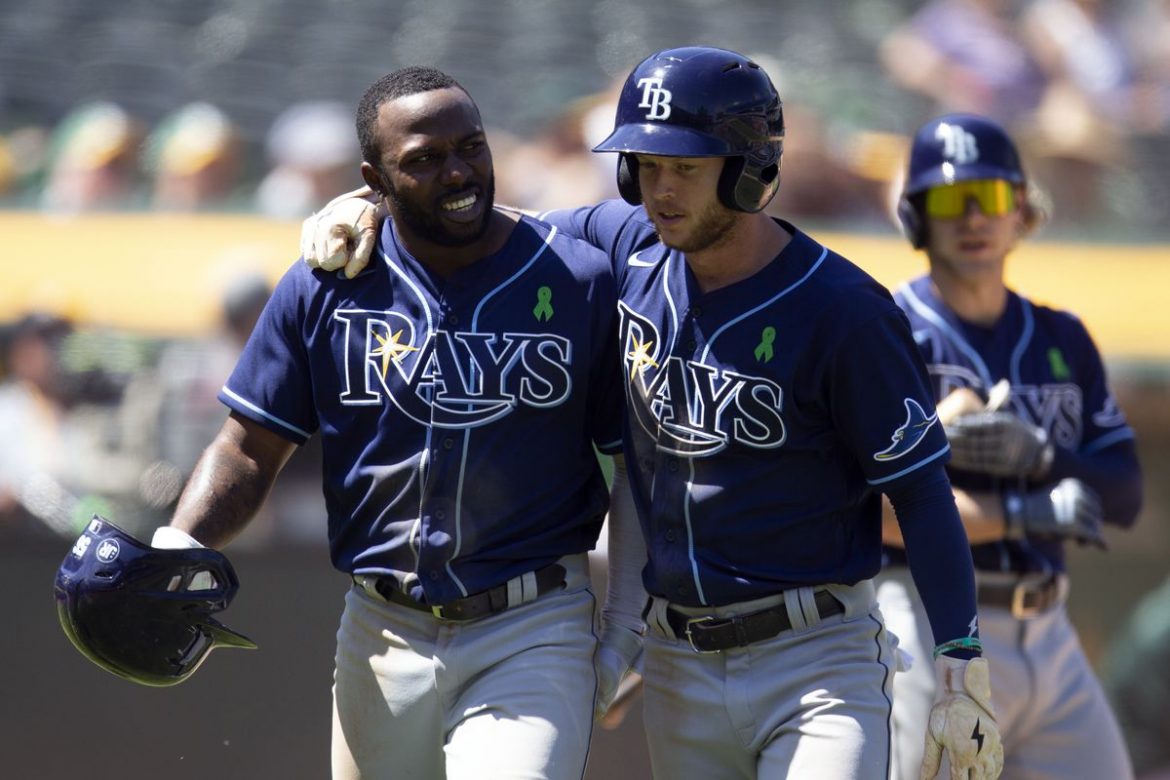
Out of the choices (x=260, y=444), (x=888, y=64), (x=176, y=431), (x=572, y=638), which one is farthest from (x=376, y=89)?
(x=888, y=64)

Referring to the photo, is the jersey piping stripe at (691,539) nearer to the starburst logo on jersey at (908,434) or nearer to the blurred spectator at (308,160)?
the starburst logo on jersey at (908,434)

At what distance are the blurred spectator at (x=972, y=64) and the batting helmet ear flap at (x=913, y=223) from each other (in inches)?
110

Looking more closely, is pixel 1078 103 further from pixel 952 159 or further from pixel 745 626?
pixel 745 626

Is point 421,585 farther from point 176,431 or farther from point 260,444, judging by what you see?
point 176,431

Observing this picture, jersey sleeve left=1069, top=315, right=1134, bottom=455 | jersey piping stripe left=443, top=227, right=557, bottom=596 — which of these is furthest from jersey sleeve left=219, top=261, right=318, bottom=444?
jersey sleeve left=1069, top=315, right=1134, bottom=455

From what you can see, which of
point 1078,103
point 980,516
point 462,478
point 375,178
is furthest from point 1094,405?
point 1078,103

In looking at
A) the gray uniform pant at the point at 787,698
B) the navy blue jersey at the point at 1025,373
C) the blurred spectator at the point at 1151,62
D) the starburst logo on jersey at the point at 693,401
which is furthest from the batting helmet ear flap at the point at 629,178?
the blurred spectator at the point at 1151,62

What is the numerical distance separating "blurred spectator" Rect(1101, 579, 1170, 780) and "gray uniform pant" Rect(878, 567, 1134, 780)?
2.40 metres

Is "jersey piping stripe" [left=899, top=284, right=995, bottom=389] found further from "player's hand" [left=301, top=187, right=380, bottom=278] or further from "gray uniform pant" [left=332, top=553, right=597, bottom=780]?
"player's hand" [left=301, top=187, right=380, bottom=278]

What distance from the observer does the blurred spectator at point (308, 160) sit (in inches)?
243

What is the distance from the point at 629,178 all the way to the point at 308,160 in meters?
3.64

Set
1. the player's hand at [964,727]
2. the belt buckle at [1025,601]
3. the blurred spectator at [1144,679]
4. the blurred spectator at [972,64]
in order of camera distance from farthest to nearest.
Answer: the blurred spectator at [972,64] → the blurred spectator at [1144,679] → the belt buckle at [1025,601] → the player's hand at [964,727]

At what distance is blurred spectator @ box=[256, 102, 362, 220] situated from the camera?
20.3 feet

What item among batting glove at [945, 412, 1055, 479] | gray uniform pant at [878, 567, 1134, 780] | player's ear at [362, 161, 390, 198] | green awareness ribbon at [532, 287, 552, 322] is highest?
player's ear at [362, 161, 390, 198]
